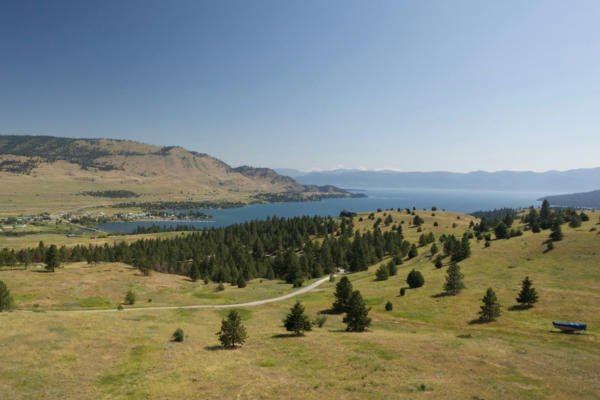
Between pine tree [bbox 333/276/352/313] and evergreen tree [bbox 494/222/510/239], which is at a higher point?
evergreen tree [bbox 494/222/510/239]

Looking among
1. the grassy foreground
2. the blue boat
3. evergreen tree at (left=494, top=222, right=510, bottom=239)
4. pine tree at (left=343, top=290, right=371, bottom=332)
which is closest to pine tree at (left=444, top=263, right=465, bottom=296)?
the grassy foreground

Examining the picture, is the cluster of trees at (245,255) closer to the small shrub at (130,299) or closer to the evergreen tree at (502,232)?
the small shrub at (130,299)

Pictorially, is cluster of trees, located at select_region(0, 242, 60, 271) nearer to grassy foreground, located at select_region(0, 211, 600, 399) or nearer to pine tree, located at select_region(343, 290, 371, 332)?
grassy foreground, located at select_region(0, 211, 600, 399)

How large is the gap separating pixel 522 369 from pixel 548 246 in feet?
255

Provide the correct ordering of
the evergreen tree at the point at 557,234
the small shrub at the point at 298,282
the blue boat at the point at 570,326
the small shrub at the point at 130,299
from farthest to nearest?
the small shrub at the point at 298,282, the evergreen tree at the point at 557,234, the small shrub at the point at 130,299, the blue boat at the point at 570,326

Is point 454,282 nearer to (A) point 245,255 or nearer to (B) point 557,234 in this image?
(B) point 557,234

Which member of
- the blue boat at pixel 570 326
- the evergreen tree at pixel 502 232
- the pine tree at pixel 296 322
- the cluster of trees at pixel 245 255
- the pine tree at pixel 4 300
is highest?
the evergreen tree at pixel 502 232

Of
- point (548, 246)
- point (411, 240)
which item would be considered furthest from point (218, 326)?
point (411, 240)

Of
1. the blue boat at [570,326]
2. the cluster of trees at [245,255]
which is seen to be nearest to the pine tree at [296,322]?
the blue boat at [570,326]

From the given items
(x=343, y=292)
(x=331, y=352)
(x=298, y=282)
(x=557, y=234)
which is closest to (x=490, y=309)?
(x=343, y=292)

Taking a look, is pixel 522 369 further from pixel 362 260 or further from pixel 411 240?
pixel 411 240

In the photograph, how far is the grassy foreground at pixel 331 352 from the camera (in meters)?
26.2

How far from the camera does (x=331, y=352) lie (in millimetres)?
36250

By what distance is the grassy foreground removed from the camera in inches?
1032
